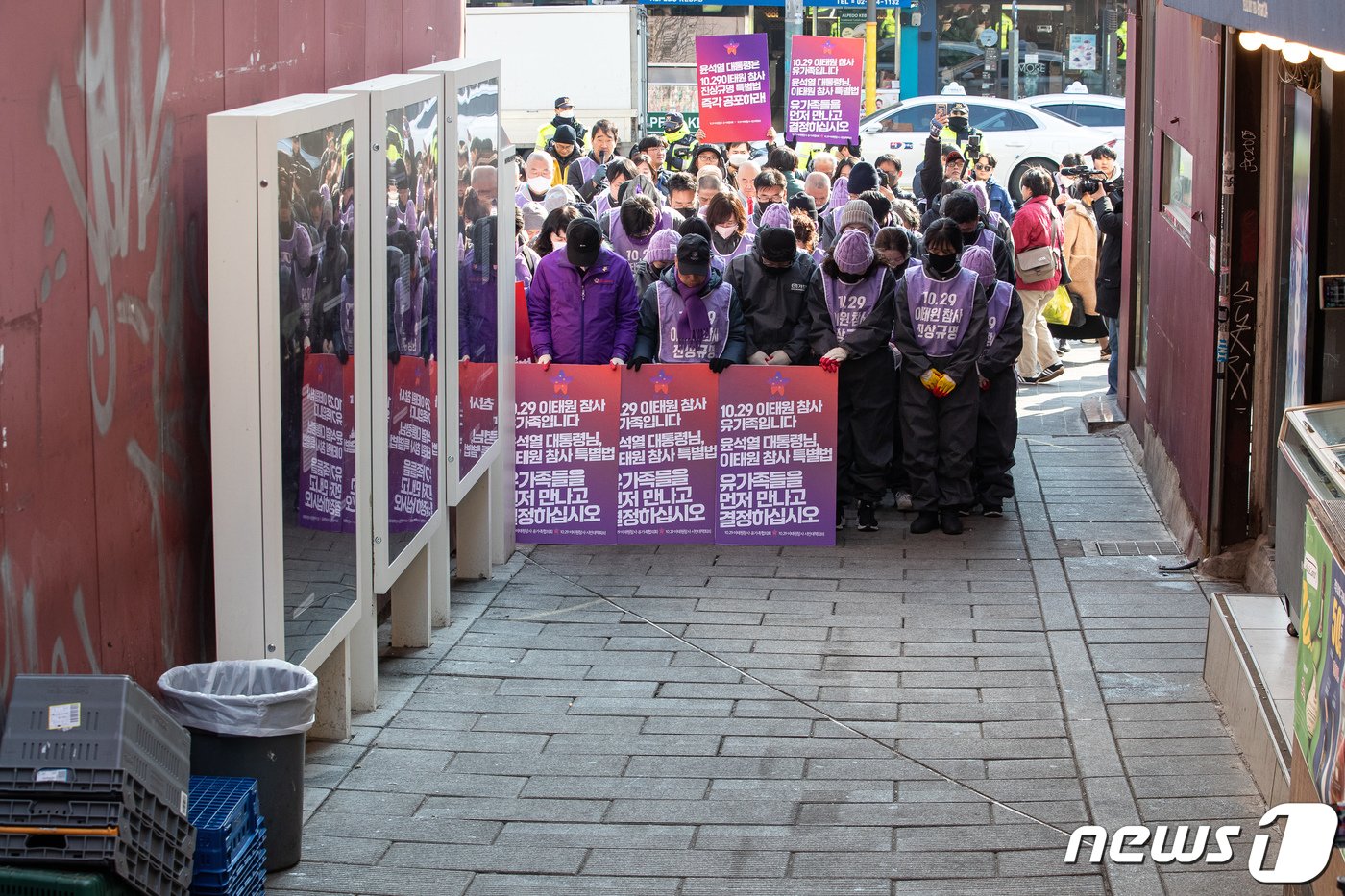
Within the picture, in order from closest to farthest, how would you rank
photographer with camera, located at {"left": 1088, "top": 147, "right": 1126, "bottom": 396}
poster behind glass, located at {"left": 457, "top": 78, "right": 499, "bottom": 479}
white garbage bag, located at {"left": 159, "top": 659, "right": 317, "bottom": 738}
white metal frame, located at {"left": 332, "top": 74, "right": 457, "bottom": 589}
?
white garbage bag, located at {"left": 159, "top": 659, "right": 317, "bottom": 738}
white metal frame, located at {"left": 332, "top": 74, "right": 457, "bottom": 589}
poster behind glass, located at {"left": 457, "top": 78, "right": 499, "bottom": 479}
photographer with camera, located at {"left": 1088, "top": 147, "right": 1126, "bottom": 396}

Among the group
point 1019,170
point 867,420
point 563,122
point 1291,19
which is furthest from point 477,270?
point 1019,170

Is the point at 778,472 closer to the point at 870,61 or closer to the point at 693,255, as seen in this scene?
the point at 693,255

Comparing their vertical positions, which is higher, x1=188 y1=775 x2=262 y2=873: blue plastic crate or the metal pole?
the metal pole

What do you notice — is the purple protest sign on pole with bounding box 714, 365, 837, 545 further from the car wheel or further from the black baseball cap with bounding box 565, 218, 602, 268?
the car wheel

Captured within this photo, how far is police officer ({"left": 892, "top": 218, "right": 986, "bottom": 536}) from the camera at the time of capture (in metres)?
10.4

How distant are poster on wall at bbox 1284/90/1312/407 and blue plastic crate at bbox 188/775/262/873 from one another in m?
4.94

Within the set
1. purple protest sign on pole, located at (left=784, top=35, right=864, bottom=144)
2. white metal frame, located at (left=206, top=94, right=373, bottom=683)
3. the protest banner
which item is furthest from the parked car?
white metal frame, located at (left=206, top=94, right=373, bottom=683)

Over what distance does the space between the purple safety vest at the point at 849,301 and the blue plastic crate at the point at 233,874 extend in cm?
593

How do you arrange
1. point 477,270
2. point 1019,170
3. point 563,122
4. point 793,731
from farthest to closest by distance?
point 1019,170 → point 563,122 → point 477,270 → point 793,731

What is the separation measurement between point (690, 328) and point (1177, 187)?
340 cm

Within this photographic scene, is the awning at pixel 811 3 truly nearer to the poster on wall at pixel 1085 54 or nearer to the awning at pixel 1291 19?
the poster on wall at pixel 1085 54

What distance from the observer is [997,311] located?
1079 cm

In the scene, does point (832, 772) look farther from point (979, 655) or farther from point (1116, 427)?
point (1116, 427)

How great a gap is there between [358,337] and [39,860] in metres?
2.96
